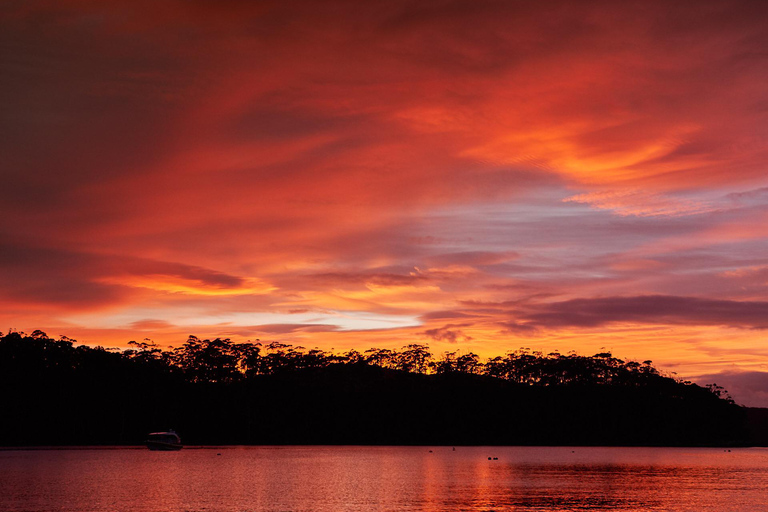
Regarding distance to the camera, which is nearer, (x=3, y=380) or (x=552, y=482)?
(x=552, y=482)

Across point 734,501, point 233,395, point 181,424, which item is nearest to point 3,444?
point 181,424

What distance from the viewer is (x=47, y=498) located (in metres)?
64.4

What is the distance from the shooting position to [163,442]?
149m

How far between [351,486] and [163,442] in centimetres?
7859

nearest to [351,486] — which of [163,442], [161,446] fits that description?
[161,446]

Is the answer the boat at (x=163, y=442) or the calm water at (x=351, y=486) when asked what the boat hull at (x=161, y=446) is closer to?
the boat at (x=163, y=442)

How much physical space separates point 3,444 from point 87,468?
68.5 meters

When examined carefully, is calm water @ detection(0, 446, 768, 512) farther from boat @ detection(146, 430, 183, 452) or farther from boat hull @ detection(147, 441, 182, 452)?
boat @ detection(146, 430, 183, 452)

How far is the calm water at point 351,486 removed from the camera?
63812 mm

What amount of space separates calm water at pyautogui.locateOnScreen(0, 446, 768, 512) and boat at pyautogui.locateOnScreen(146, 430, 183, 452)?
25.8m

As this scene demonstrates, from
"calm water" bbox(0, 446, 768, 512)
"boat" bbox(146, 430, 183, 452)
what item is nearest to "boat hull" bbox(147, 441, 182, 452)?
"boat" bbox(146, 430, 183, 452)

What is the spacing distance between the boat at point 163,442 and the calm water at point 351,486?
25.8 meters

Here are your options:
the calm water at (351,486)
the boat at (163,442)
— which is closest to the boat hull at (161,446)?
the boat at (163,442)

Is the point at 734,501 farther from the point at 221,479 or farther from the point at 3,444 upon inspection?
the point at 3,444
